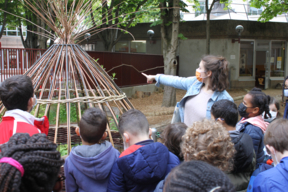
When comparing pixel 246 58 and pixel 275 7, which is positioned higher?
pixel 275 7

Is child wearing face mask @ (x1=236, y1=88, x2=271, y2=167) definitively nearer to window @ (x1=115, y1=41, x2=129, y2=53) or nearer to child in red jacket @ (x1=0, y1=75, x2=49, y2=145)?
child in red jacket @ (x1=0, y1=75, x2=49, y2=145)

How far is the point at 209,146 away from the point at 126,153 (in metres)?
0.48

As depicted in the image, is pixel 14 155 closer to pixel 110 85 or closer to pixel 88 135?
pixel 88 135

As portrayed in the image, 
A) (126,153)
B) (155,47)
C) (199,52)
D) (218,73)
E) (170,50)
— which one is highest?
(155,47)

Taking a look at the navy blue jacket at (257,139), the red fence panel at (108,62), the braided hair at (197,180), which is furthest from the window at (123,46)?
the braided hair at (197,180)

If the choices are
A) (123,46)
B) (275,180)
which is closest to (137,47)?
(123,46)

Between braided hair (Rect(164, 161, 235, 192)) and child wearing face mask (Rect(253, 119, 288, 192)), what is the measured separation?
598 mm

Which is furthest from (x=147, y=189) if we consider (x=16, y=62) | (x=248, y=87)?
(x=248, y=87)

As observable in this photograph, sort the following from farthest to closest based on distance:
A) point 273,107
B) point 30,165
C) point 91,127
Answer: point 273,107, point 91,127, point 30,165

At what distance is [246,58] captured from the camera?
43.5ft

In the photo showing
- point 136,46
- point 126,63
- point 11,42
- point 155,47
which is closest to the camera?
point 126,63

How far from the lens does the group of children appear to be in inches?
42.7

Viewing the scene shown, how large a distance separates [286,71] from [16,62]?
12639 millimetres

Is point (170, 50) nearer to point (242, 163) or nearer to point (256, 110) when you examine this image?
Answer: point (256, 110)
